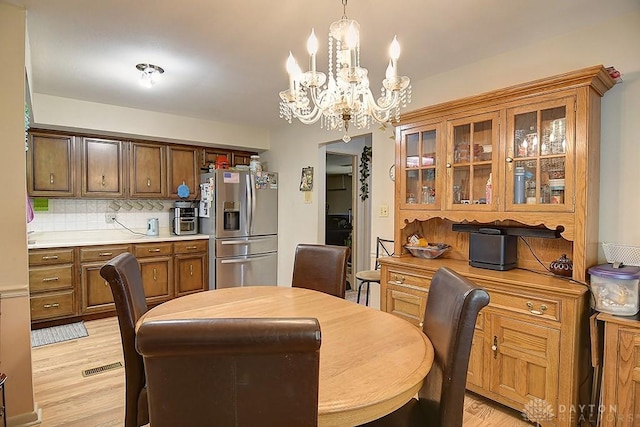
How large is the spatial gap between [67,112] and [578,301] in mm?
4552

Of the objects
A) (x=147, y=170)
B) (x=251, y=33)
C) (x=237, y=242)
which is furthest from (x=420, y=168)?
(x=147, y=170)

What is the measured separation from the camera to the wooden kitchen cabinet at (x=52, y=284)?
11.1 feet

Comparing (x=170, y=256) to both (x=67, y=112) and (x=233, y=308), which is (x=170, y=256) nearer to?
(x=67, y=112)

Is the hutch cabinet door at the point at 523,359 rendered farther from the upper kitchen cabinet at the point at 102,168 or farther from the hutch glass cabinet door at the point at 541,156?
the upper kitchen cabinet at the point at 102,168

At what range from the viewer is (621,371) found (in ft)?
5.47

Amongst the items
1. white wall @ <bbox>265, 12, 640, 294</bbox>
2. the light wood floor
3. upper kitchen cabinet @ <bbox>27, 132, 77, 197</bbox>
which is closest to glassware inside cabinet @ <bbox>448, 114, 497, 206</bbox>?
white wall @ <bbox>265, 12, 640, 294</bbox>

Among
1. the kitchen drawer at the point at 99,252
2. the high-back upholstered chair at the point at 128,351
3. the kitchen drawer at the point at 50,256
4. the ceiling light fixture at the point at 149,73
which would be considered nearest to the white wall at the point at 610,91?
the ceiling light fixture at the point at 149,73

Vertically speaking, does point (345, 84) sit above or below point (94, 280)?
above

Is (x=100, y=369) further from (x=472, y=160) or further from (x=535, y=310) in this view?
(x=472, y=160)

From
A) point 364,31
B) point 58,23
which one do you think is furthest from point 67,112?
point 364,31

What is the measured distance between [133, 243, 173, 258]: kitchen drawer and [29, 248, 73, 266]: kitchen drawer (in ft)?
2.00

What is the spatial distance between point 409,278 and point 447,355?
1367mm

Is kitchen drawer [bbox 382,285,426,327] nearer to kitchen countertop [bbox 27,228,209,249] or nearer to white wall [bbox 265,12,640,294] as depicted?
white wall [bbox 265,12,640,294]

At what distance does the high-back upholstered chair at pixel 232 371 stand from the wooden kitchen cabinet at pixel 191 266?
3714 mm
